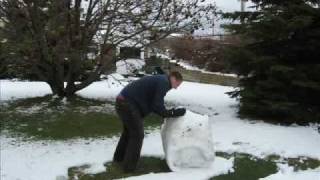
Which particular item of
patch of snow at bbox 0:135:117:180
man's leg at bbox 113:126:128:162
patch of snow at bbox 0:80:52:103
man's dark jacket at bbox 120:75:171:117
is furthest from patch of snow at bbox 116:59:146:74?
man's dark jacket at bbox 120:75:171:117

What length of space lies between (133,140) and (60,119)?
12.9 ft

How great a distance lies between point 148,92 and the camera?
845 cm

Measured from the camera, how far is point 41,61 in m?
13.2

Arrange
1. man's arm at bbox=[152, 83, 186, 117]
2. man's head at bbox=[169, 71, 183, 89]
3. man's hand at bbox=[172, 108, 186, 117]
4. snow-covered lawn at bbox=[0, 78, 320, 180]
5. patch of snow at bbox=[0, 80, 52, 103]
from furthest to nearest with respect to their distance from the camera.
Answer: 1. patch of snow at bbox=[0, 80, 52, 103]
2. snow-covered lawn at bbox=[0, 78, 320, 180]
3. man's hand at bbox=[172, 108, 186, 117]
4. man's head at bbox=[169, 71, 183, 89]
5. man's arm at bbox=[152, 83, 186, 117]

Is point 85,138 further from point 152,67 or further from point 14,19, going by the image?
point 152,67

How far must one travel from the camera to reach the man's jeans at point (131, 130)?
27.6 ft

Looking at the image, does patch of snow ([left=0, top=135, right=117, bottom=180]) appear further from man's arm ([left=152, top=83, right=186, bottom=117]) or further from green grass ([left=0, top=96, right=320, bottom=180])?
man's arm ([left=152, top=83, right=186, bottom=117])

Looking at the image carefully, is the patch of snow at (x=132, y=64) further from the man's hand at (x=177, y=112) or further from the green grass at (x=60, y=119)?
the man's hand at (x=177, y=112)

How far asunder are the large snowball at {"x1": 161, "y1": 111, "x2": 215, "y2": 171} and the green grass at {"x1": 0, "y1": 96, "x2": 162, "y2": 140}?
2.44 m

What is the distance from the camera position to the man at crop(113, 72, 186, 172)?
834 cm

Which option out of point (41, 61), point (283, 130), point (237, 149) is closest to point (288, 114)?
point (283, 130)

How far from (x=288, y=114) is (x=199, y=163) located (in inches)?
158

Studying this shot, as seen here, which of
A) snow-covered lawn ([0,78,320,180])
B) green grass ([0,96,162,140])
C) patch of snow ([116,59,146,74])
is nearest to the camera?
snow-covered lawn ([0,78,320,180])

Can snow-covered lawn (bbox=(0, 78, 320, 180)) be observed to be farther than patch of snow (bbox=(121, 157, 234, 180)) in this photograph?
Yes
